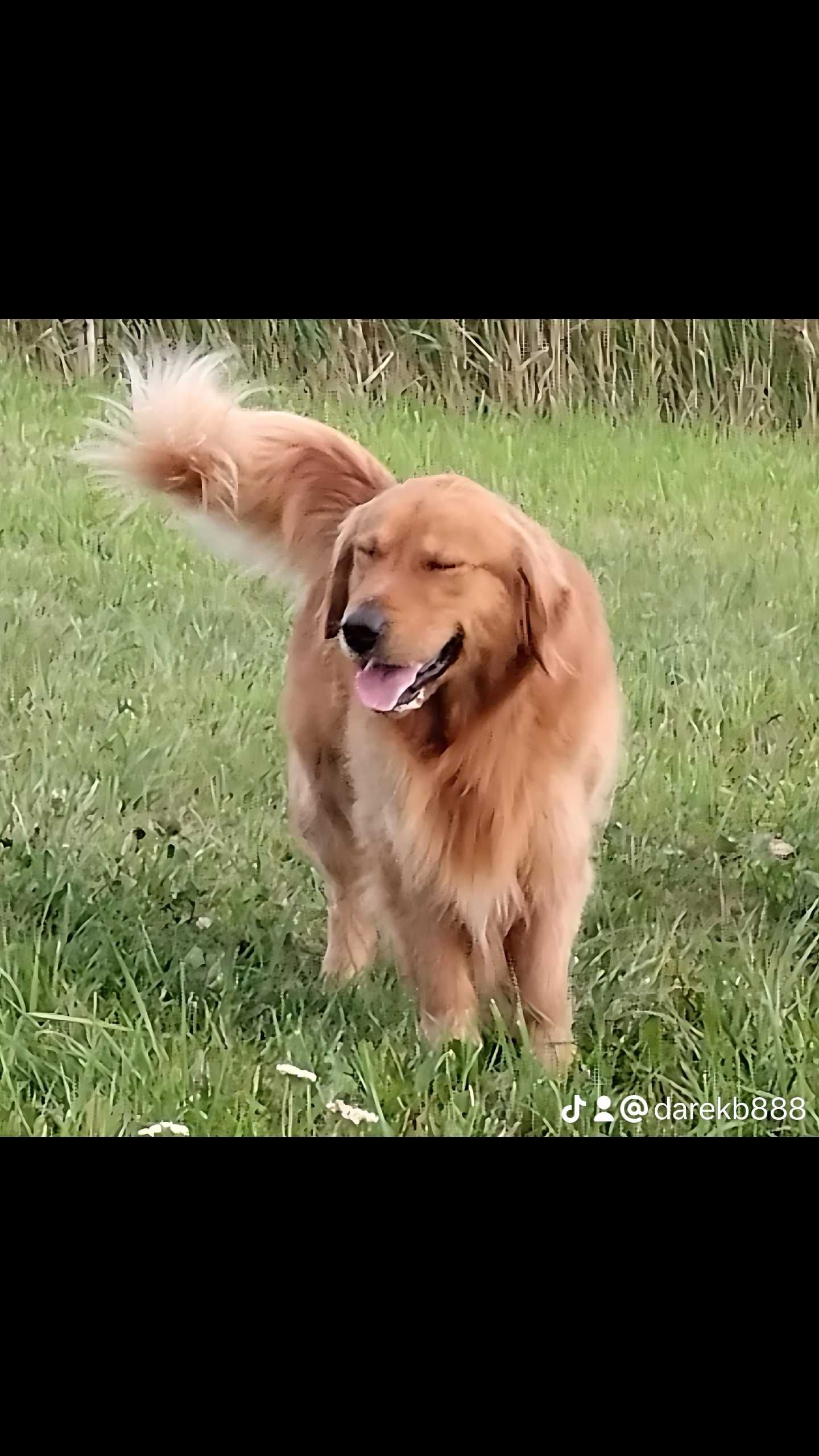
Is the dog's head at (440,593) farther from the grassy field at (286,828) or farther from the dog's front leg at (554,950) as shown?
the dog's front leg at (554,950)

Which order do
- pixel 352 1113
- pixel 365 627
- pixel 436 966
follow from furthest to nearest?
pixel 436 966
pixel 352 1113
pixel 365 627

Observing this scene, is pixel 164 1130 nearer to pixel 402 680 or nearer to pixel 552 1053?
pixel 552 1053

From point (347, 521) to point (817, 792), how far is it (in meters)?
0.73

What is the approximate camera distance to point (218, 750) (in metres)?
1.81

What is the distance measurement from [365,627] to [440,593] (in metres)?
0.10

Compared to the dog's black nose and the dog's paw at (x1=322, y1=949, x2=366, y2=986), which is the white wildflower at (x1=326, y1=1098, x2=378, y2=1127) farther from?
the dog's black nose

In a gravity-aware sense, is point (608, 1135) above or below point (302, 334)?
below

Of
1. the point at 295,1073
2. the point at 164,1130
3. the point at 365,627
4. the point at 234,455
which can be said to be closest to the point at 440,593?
the point at 365,627

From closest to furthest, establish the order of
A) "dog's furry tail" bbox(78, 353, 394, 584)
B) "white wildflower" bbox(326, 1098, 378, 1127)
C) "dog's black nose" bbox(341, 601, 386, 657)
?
"dog's black nose" bbox(341, 601, 386, 657), "white wildflower" bbox(326, 1098, 378, 1127), "dog's furry tail" bbox(78, 353, 394, 584)

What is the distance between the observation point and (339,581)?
1.66 m

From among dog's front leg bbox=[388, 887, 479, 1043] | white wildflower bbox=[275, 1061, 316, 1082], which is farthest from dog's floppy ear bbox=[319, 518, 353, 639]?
white wildflower bbox=[275, 1061, 316, 1082]

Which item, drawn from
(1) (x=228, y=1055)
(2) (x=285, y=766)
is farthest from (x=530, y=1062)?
(2) (x=285, y=766)

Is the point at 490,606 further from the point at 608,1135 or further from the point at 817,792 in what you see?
the point at 608,1135

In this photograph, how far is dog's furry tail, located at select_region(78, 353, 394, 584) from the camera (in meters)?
1.78
